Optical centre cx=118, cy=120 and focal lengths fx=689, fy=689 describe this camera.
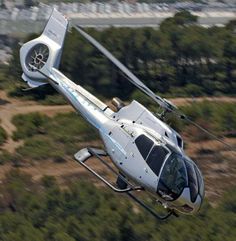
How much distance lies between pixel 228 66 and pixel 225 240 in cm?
3008

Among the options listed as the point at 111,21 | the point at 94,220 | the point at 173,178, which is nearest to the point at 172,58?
the point at 94,220

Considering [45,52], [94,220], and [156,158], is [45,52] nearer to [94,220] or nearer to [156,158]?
[94,220]

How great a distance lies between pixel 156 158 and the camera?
66.5ft

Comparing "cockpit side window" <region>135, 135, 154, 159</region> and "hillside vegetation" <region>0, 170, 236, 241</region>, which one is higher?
"cockpit side window" <region>135, 135, 154, 159</region>

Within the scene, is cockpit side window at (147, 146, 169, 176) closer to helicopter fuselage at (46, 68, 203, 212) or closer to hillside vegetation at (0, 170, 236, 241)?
helicopter fuselage at (46, 68, 203, 212)

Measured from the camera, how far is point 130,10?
9019cm

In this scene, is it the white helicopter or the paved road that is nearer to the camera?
the white helicopter

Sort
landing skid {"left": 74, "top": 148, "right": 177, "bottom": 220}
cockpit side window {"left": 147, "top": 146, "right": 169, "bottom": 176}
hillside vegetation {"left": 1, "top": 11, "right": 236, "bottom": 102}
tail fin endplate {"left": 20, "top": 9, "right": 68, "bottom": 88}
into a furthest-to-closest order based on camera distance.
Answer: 1. hillside vegetation {"left": 1, "top": 11, "right": 236, "bottom": 102}
2. tail fin endplate {"left": 20, "top": 9, "right": 68, "bottom": 88}
3. landing skid {"left": 74, "top": 148, "right": 177, "bottom": 220}
4. cockpit side window {"left": 147, "top": 146, "right": 169, "bottom": 176}

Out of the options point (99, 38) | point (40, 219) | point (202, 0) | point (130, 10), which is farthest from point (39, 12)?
point (40, 219)

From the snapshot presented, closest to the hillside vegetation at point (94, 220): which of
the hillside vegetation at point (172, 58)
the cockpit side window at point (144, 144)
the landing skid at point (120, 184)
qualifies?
the landing skid at point (120, 184)

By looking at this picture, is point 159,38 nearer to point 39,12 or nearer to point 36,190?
Result: point 36,190

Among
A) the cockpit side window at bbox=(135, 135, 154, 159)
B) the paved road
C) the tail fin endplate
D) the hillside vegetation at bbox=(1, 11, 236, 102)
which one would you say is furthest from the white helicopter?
the paved road

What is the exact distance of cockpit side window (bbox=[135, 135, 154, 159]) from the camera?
20.5m

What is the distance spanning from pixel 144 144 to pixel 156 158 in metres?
0.64
